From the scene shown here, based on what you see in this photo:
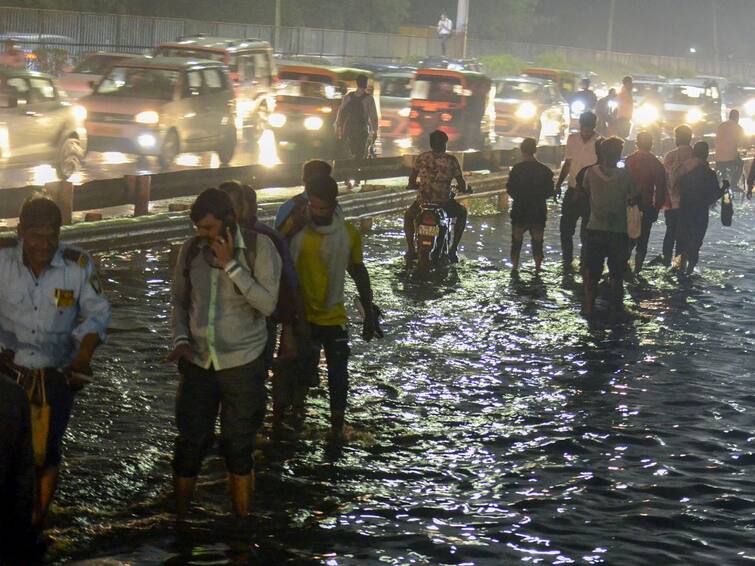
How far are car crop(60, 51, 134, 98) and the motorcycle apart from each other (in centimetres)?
1164

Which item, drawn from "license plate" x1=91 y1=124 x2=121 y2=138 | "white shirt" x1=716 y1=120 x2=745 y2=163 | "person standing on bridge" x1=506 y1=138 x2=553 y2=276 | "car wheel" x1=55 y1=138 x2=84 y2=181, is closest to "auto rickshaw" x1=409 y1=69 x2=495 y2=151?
"license plate" x1=91 y1=124 x2=121 y2=138

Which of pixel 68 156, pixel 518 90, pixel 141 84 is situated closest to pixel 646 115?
pixel 518 90

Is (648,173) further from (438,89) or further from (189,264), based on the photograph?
(438,89)

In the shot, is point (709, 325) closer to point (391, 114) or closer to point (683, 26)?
point (391, 114)

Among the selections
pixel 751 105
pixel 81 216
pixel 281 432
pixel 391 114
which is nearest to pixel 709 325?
pixel 281 432

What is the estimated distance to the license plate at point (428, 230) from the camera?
51.5 feet

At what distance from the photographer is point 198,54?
29.5 m

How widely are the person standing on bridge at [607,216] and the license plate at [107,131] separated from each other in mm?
11990

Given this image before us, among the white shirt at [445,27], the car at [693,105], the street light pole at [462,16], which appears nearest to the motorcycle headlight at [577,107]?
the car at [693,105]

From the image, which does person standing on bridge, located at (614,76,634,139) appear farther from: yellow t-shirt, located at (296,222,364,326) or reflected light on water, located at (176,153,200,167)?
yellow t-shirt, located at (296,222,364,326)

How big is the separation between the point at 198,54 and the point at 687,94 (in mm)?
20379

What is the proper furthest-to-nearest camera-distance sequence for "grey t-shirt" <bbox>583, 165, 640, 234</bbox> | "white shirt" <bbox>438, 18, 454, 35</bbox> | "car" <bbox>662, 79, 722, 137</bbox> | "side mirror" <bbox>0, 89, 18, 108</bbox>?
1. "white shirt" <bbox>438, 18, 454, 35</bbox>
2. "car" <bbox>662, 79, 722, 137</bbox>
3. "side mirror" <bbox>0, 89, 18, 108</bbox>
4. "grey t-shirt" <bbox>583, 165, 640, 234</bbox>

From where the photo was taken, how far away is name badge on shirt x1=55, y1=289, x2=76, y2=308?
6332 millimetres

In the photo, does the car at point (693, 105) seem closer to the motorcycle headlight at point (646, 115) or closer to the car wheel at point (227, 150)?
the motorcycle headlight at point (646, 115)
